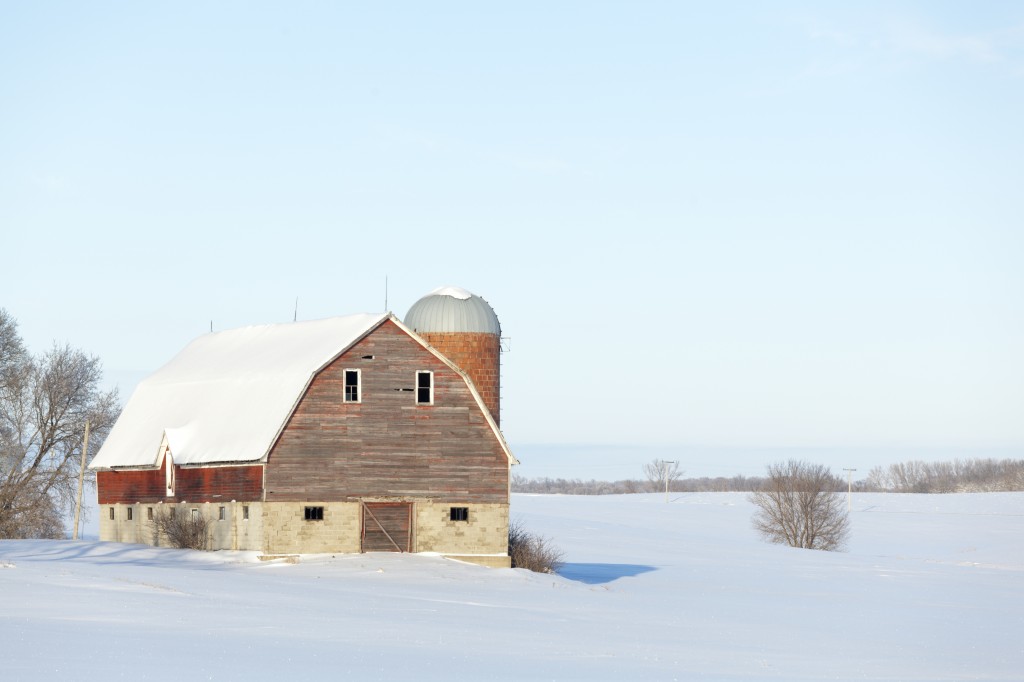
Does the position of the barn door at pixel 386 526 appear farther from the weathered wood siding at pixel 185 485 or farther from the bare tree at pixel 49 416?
the bare tree at pixel 49 416

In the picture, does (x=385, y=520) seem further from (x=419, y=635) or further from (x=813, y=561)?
(x=813, y=561)

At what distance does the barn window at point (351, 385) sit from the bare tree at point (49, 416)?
26496 mm

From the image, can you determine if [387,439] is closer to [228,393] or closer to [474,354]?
[474,354]

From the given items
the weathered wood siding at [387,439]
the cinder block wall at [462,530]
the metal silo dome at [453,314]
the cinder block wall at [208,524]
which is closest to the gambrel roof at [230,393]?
the weathered wood siding at [387,439]

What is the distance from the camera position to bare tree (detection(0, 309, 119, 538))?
65250 mm

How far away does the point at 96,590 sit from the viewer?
97.5ft

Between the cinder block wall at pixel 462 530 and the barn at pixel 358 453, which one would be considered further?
the cinder block wall at pixel 462 530

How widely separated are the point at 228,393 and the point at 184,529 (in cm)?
448

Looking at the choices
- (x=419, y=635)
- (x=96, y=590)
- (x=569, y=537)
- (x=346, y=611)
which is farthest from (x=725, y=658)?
(x=569, y=537)

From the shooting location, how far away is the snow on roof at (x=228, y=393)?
41938mm

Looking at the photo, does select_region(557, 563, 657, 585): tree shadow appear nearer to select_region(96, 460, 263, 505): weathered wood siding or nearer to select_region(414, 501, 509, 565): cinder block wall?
select_region(414, 501, 509, 565): cinder block wall

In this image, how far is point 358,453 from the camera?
1639 inches

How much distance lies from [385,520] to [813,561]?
→ 90.6ft

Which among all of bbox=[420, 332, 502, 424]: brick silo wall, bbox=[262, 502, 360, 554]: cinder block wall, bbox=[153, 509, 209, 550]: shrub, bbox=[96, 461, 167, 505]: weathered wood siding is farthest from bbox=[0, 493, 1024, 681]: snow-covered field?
bbox=[420, 332, 502, 424]: brick silo wall
